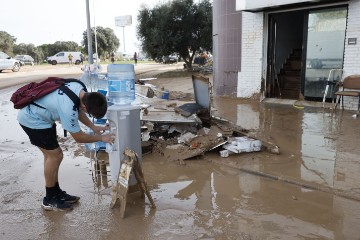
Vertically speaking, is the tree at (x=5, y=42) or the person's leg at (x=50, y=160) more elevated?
the tree at (x=5, y=42)

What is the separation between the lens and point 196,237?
11.1 ft

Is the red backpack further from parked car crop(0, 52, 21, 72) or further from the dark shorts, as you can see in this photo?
parked car crop(0, 52, 21, 72)

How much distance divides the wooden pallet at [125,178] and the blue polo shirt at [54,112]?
660 mm

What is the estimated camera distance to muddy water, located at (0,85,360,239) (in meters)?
3.53

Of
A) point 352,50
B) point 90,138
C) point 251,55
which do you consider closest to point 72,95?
point 90,138

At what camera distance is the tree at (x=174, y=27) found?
21.6 m

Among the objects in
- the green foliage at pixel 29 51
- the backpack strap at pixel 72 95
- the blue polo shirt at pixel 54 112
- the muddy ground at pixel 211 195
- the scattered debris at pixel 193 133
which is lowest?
the muddy ground at pixel 211 195

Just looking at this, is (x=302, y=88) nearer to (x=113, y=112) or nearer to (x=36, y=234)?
(x=113, y=112)

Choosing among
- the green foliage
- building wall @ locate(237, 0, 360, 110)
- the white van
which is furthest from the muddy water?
the green foliage

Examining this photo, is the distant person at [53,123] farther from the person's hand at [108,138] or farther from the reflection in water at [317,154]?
the reflection in water at [317,154]

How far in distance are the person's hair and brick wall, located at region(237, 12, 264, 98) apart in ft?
29.6

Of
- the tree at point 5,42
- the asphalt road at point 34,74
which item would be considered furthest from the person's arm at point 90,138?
the tree at point 5,42

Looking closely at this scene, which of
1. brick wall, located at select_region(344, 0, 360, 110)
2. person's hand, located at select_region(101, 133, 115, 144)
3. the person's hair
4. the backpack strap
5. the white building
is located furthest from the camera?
the white building

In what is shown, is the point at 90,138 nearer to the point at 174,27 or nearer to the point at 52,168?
the point at 52,168
